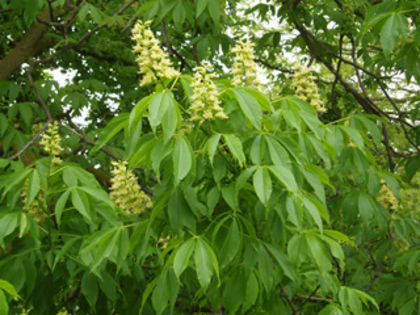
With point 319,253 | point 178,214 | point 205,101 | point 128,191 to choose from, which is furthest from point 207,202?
point 128,191

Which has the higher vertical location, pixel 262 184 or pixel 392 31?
pixel 392 31

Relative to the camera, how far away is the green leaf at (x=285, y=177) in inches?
65.2

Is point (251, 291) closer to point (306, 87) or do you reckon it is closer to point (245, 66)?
point (245, 66)

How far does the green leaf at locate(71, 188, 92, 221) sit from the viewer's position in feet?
7.02

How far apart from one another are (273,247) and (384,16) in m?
1.16

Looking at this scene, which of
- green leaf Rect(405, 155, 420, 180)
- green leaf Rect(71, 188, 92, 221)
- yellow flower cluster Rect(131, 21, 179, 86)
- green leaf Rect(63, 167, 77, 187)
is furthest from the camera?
green leaf Rect(405, 155, 420, 180)

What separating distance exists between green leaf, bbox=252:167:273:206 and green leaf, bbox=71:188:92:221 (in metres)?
0.76

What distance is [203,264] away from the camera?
174cm

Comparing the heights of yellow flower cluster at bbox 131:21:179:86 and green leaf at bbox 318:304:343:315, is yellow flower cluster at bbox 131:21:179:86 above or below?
above

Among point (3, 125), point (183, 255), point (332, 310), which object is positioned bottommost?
point (332, 310)

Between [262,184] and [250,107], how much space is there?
0.27 metres

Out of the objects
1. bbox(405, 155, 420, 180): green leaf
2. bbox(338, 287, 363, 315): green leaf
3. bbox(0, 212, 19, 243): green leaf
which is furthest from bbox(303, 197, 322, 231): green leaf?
bbox(405, 155, 420, 180): green leaf

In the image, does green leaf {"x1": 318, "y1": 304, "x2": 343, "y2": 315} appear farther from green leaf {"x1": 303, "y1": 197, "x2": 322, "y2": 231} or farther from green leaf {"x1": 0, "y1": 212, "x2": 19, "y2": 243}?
green leaf {"x1": 0, "y1": 212, "x2": 19, "y2": 243}

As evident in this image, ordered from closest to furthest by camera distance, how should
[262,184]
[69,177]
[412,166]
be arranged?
[262,184]
[69,177]
[412,166]
